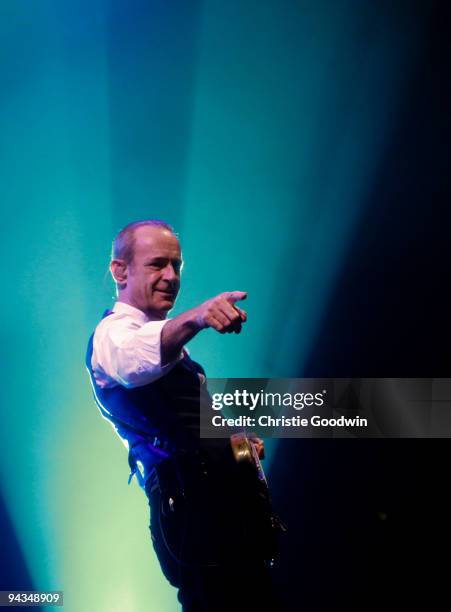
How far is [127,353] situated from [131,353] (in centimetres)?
1

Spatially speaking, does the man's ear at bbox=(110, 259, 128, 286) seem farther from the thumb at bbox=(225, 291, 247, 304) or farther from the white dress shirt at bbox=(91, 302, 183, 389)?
the thumb at bbox=(225, 291, 247, 304)

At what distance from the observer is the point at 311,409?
8.25 ft

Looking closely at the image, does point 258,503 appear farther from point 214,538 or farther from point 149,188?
point 149,188

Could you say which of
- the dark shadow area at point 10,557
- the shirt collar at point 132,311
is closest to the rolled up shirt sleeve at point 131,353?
the shirt collar at point 132,311

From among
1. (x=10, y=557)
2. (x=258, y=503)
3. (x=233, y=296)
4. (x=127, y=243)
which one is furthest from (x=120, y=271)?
Result: (x=10, y=557)

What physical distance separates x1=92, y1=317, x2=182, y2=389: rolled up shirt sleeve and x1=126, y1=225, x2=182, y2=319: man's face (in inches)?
9.6

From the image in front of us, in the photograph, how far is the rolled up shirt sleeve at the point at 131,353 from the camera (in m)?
1.46

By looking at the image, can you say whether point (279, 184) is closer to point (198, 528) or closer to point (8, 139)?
point (8, 139)

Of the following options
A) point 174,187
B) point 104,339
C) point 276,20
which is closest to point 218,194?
point 174,187

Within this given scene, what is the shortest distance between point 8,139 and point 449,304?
88.7 inches

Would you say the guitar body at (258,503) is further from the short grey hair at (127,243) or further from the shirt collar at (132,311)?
the short grey hair at (127,243)

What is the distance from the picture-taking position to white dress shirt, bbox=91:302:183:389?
4.80 ft

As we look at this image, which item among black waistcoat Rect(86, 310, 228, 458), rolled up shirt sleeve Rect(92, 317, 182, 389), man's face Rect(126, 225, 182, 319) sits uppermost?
man's face Rect(126, 225, 182, 319)

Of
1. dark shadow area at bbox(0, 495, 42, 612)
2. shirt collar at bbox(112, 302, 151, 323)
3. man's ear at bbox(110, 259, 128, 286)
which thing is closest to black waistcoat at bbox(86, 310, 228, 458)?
shirt collar at bbox(112, 302, 151, 323)
